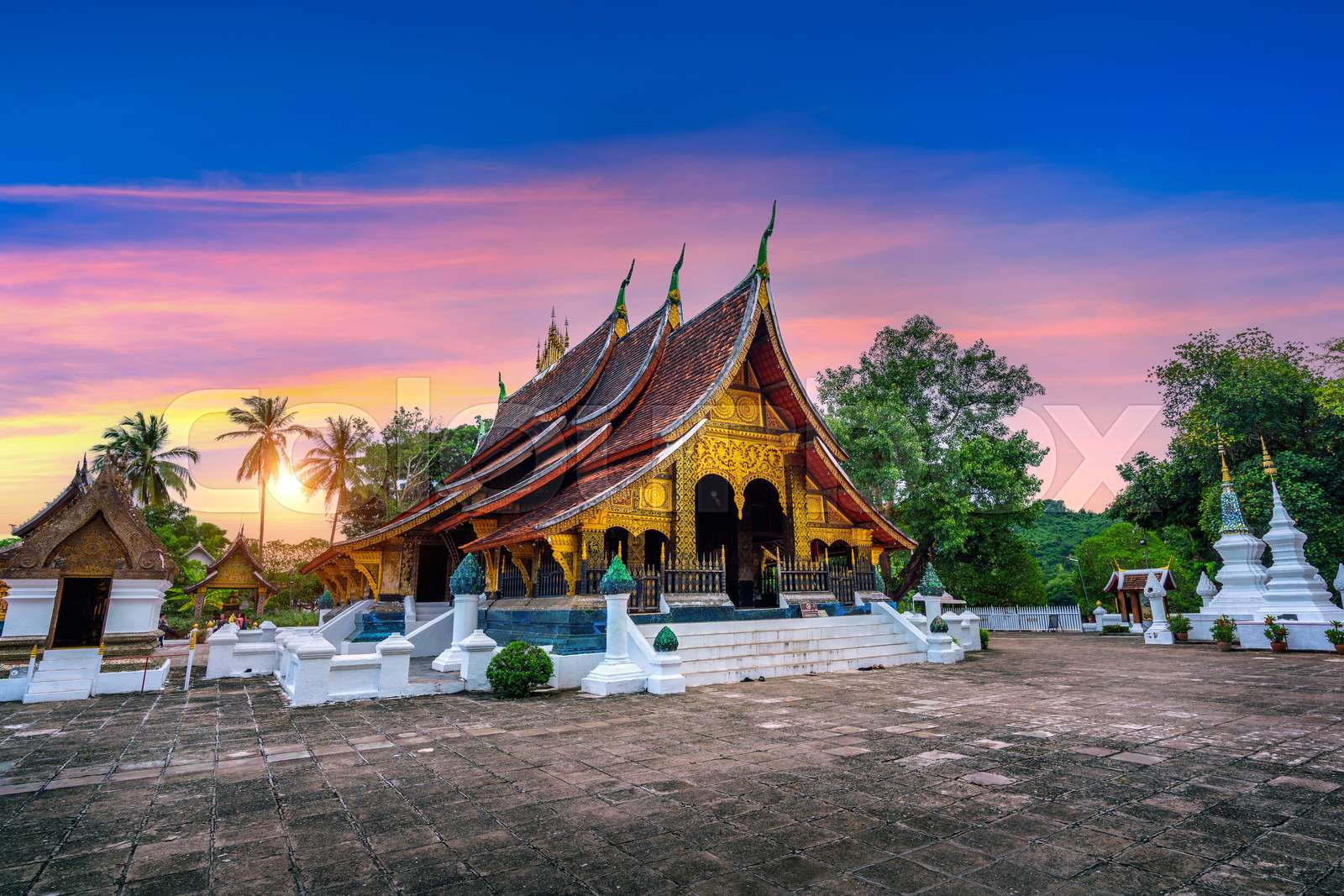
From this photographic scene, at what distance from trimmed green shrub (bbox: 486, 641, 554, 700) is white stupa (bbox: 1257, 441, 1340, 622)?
15281 mm

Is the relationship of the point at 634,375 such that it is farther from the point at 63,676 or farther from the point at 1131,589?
the point at 1131,589

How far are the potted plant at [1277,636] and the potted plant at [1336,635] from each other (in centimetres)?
61

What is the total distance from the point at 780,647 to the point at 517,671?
4.09 m

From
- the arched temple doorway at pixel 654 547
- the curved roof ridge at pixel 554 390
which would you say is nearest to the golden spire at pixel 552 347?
the curved roof ridge at pixel 554 390

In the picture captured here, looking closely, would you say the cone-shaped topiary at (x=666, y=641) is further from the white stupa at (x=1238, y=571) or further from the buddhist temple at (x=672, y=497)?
the white stupa at (x=1238, y=571)

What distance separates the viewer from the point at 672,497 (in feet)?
36.1

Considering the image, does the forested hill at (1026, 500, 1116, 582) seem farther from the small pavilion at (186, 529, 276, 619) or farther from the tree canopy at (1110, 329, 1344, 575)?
the small pavilion at (186, 529, 276, 619)

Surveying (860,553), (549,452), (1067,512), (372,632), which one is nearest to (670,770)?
(860,553)

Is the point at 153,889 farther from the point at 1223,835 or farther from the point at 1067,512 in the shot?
the point at 1067,512

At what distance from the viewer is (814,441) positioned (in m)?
12.3

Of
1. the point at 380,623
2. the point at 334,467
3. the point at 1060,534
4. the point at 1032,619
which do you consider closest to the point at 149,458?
the point at 334,467

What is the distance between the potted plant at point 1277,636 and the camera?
40.7 ft

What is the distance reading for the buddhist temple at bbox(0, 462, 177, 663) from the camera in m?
9.16

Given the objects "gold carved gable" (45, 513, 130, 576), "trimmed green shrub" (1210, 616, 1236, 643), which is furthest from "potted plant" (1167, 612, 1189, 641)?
"gold carved gable" (45, 513, 130, 576)
